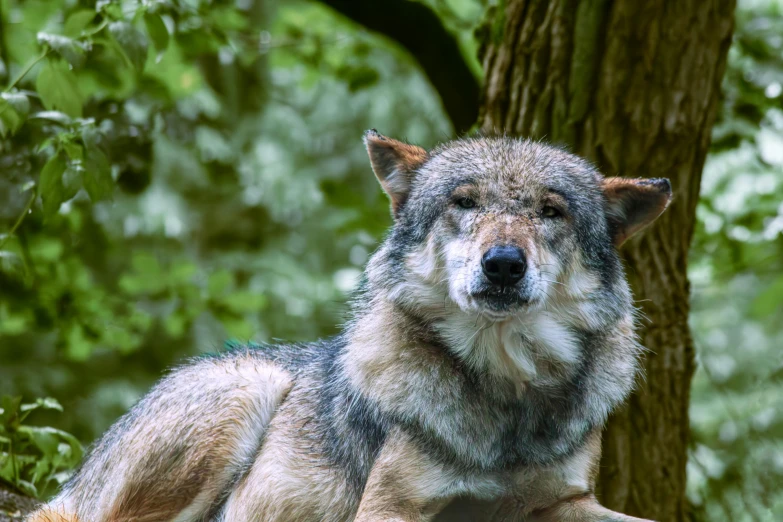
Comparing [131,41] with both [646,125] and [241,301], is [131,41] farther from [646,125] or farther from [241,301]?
[241,301]

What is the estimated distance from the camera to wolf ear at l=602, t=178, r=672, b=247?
4.32 m

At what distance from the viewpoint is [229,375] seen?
4773mm

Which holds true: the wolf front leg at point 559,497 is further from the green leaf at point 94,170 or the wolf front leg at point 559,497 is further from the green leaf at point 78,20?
the green leaf at point 78,20

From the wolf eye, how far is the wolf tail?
1.51 m

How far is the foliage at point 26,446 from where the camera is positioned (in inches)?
204

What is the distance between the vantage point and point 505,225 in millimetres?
3918

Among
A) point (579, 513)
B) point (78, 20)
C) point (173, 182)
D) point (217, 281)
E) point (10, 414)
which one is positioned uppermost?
point (78, 20)

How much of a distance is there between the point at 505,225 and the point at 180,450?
2004 millimetres

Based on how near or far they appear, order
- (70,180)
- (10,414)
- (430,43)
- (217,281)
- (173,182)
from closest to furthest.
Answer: (70,180) < (10,414) < (430,43) < (217,281) < (173,182)

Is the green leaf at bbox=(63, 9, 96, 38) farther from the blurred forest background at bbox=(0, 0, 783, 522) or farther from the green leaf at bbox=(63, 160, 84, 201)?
the green leaf at bbox=(63, 160, 84, 201)

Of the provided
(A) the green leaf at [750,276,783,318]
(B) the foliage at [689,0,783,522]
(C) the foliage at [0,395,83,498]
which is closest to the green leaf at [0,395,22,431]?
(C) the foliage at [0,395,83,498]

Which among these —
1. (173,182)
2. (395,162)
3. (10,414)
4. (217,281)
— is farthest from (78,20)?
(173,182)

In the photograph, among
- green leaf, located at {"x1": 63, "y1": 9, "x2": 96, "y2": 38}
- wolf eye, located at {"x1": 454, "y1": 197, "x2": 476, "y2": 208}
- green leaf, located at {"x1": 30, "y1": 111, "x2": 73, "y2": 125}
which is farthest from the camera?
green leaf, located at {"x1": 63, "y1": 9, "x2": 96, "y2": 38}

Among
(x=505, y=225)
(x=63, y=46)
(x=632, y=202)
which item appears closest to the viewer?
(x=505, y=225)
